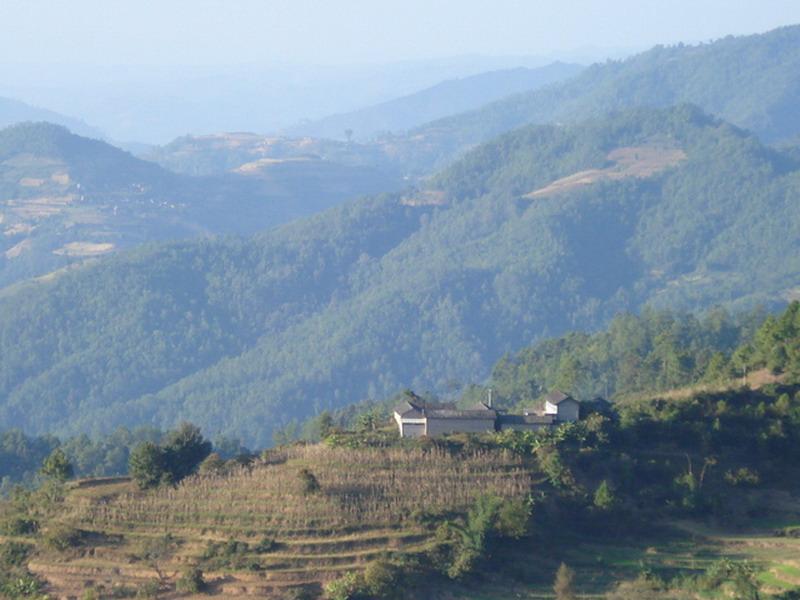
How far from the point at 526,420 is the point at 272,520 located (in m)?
9.44

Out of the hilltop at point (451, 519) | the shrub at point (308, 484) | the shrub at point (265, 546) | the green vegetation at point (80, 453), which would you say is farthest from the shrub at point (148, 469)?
the green vegetation at point (80, 453)

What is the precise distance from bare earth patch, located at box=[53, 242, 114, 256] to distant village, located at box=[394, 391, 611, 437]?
109262 millimetres

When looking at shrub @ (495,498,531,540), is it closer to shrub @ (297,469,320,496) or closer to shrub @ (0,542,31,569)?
shrub @ (297,469,320,496)

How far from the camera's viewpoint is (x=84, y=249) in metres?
148

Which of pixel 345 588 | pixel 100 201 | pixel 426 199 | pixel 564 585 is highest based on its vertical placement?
pixel 100 201

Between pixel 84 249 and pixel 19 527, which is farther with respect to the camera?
pixel 84 249

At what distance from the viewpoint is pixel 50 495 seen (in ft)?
126

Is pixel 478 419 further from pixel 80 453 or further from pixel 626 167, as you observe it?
pixel 626 167

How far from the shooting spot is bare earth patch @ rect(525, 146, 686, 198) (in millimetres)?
148600

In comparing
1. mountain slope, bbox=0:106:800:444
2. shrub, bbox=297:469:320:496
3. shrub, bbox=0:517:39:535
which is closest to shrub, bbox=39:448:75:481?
shrub, bbox=0:517:39:535

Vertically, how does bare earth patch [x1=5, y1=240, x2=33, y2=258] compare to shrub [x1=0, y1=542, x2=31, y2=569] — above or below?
above

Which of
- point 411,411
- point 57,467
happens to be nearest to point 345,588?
point 411,411

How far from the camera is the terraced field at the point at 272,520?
33.0m

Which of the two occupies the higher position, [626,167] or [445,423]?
[626,167]
